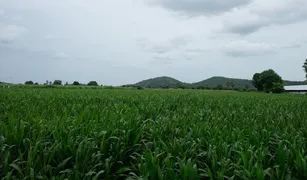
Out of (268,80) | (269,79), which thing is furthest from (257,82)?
(269,79)

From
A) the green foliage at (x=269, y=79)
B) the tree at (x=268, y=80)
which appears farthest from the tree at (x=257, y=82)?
the green foliage at (x=269, y=79)

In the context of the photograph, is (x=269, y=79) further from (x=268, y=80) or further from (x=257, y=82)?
(x=257, y=82)

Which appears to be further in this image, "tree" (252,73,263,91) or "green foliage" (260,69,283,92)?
"tree" (252,73,263,91)

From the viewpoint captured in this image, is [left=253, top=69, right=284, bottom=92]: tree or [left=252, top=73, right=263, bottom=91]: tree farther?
[left=252, top=73, right=263, bottom=91]: tree

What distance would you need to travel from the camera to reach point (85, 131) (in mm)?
3908

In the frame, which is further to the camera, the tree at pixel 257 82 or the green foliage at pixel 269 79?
the tree at pixel 257 82

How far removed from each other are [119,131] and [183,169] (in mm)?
2096

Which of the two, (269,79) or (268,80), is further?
(268,80)

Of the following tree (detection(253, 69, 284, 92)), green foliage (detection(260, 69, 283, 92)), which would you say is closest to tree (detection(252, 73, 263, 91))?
tree (detection(253, 69, 284, 92))

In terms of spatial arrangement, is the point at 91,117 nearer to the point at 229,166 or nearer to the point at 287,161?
the point at 229,166

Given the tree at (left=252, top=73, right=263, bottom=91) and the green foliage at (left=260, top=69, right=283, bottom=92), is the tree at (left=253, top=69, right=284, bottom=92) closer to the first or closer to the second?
the green foliage at (left=260, top=69, right=283, bottom=92)

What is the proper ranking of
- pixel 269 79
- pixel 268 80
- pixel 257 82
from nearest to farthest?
1. pixel 269 79
2. pixel 268 80
3. pixel 257 82

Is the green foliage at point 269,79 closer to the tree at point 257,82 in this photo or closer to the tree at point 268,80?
the tree at point 268,80

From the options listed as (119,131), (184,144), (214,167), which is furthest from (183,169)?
(119,131)
